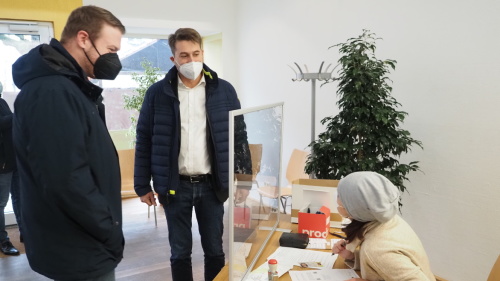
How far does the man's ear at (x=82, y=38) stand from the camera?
1236 millimetres

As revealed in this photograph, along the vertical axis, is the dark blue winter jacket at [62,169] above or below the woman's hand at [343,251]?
above

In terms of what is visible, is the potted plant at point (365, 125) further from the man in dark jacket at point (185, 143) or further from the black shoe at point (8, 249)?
the black shoe at point (8, 249)

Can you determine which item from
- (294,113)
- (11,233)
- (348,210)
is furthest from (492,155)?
(11,233)

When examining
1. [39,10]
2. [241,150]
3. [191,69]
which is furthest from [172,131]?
[39,10]

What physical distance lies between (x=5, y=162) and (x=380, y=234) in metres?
3.32

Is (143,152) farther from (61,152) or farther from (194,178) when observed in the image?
(61,152)

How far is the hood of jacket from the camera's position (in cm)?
113

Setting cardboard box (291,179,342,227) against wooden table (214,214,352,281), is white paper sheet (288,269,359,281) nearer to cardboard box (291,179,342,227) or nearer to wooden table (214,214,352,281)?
wooden table (214,214,352,281)

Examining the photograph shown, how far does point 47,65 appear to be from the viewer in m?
1.13

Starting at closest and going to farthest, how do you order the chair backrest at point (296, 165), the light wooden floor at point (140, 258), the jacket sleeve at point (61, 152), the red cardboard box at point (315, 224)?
1. the jacket sleeve at point (61, 152)
2. the red cardboard box at point (315, 224)
3. the light wooden floor at point (140, 258)
4. the chair backrest at point (296, 165)

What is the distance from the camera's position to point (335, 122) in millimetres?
2279

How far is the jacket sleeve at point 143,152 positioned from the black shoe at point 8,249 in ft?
7.05

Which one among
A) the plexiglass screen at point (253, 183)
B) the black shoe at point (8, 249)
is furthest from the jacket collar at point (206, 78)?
the black shoe at point (8, 249)

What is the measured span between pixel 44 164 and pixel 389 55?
8.12 ft
